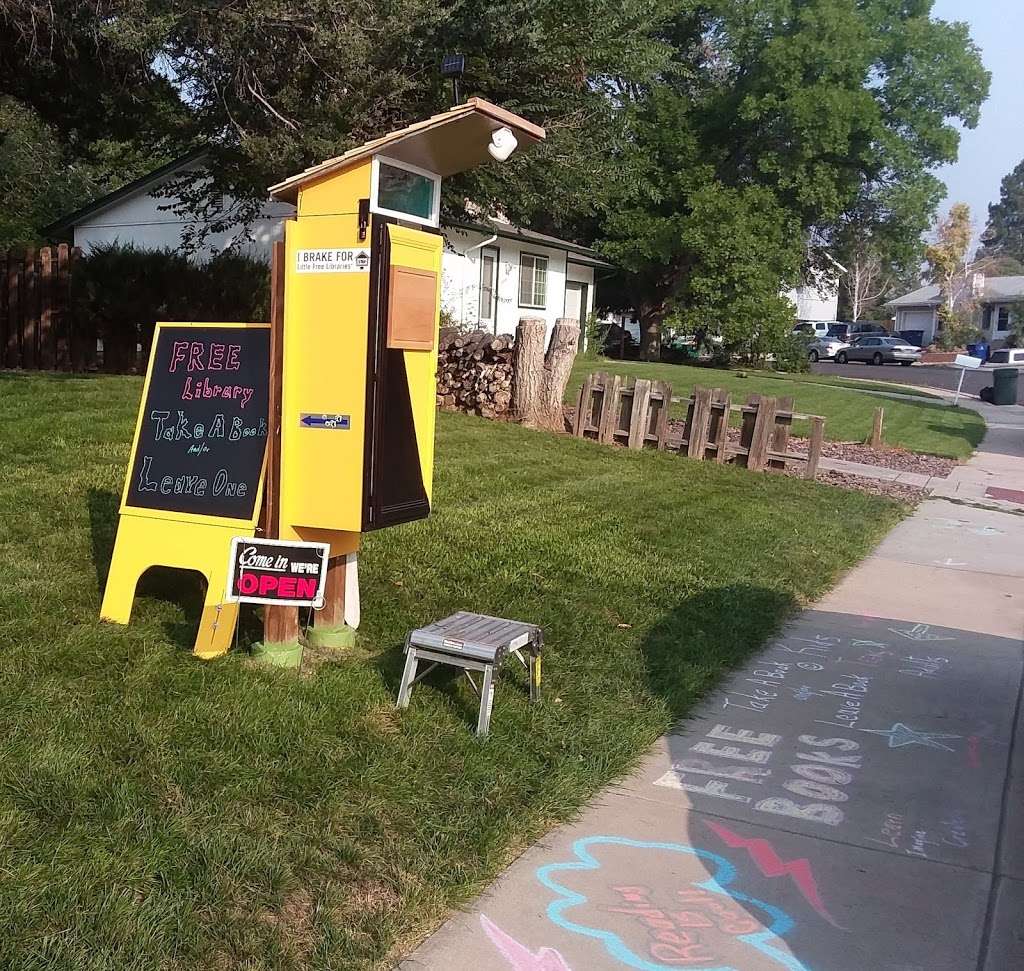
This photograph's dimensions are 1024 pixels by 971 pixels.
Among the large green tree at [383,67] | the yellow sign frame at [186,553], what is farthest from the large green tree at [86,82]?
the yellow sign frame at [186,553]

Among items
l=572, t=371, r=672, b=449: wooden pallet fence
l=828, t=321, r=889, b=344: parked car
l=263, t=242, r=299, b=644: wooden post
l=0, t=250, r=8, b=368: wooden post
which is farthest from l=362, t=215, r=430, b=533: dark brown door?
l=828, t=321, r=889, b=344: parked car

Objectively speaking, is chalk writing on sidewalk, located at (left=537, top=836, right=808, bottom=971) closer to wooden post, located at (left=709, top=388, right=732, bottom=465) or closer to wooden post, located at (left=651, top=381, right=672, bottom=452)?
wooden post, located at (left=709, top=388, right=732, bottom=465)

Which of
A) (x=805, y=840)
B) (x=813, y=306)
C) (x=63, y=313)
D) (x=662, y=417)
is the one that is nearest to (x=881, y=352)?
(x=813, y=306)

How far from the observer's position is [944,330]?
198ft

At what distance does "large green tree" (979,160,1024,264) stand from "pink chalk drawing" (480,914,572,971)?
4688 inches

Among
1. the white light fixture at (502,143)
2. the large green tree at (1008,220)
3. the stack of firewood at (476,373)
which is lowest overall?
the stack of firewood at (476,373)

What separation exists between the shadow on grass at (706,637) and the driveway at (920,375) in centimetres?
2644

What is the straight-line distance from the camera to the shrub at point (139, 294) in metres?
14.2

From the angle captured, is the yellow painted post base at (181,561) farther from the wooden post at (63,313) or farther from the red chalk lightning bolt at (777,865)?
the wooden post at (63,313)

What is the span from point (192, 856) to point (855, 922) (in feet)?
6.52

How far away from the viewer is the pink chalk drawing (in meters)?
2.92

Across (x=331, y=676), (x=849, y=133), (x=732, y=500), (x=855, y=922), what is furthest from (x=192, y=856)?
(x=849, y=133)

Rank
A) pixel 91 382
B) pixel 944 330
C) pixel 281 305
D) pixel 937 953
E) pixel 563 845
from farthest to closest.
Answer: pixel 944 330 → pixel 91 382 → pixel 281 305 → pixel 563 845 → pixel 937 953

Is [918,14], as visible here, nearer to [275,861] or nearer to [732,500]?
[732,500]
